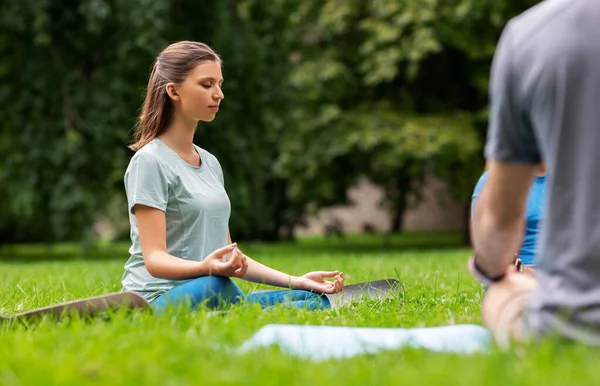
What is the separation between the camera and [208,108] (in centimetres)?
414

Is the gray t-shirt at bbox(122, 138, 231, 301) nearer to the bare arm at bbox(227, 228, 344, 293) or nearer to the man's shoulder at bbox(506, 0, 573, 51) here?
the bare arm at bbox(227, 228, 344, 293)

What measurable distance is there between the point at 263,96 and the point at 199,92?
448 inches

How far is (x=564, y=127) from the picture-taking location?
2.30 metres

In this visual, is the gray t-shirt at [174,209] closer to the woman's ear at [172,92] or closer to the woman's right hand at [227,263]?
the woman's ear at [172,92]

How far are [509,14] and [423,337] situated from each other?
1413cm

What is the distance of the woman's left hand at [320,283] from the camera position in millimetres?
4215

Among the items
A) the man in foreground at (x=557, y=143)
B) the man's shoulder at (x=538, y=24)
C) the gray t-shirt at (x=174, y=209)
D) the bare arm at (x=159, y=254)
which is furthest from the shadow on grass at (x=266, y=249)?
the man's shoulder at (x=538, y=24)

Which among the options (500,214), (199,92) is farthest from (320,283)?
(500,214)

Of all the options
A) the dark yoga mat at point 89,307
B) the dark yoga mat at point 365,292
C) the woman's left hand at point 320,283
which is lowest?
the dark yoga mat at point 365,292

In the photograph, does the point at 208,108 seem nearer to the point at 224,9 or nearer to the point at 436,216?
the point at 224,9

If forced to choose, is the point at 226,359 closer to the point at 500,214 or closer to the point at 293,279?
the point at 500,214

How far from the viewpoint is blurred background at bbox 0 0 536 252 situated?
13766mm

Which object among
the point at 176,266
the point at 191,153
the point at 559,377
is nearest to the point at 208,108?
the point at 191,153

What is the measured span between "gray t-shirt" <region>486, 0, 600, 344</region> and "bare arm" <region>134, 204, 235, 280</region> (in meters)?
1.72
